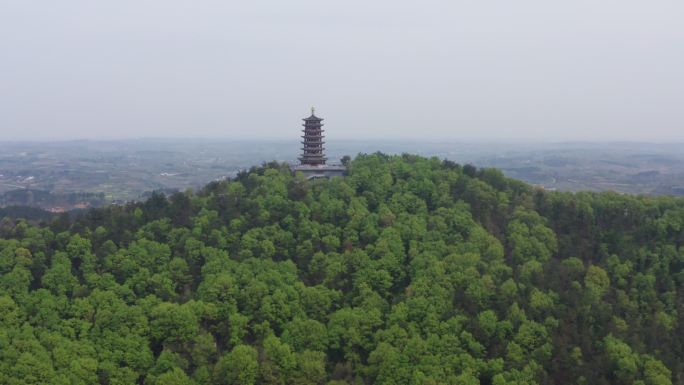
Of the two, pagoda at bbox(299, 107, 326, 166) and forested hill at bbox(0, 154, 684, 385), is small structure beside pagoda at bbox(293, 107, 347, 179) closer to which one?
pagoda at bbox(299, 107, 326, 166)

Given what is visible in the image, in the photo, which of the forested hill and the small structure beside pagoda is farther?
the small structure beside pagoda

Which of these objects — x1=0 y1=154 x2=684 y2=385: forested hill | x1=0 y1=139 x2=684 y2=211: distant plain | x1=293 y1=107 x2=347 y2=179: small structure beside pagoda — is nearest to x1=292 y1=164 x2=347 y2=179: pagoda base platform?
x1=293 y1=107 x2=347 y2=179: small structure beside pagoda

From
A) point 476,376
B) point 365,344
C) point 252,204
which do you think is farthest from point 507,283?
point 252,204

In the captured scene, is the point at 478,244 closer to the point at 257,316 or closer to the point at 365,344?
the point at 365,344

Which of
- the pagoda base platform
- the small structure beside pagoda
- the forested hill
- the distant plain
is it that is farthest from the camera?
the distant plain

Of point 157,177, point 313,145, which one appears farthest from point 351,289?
point 157,177

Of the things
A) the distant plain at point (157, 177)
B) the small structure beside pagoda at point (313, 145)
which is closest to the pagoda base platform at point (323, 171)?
the small structure beside pagoda at point (313, 145)

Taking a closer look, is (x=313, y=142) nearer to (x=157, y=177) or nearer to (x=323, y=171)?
(x=323, y=171)
